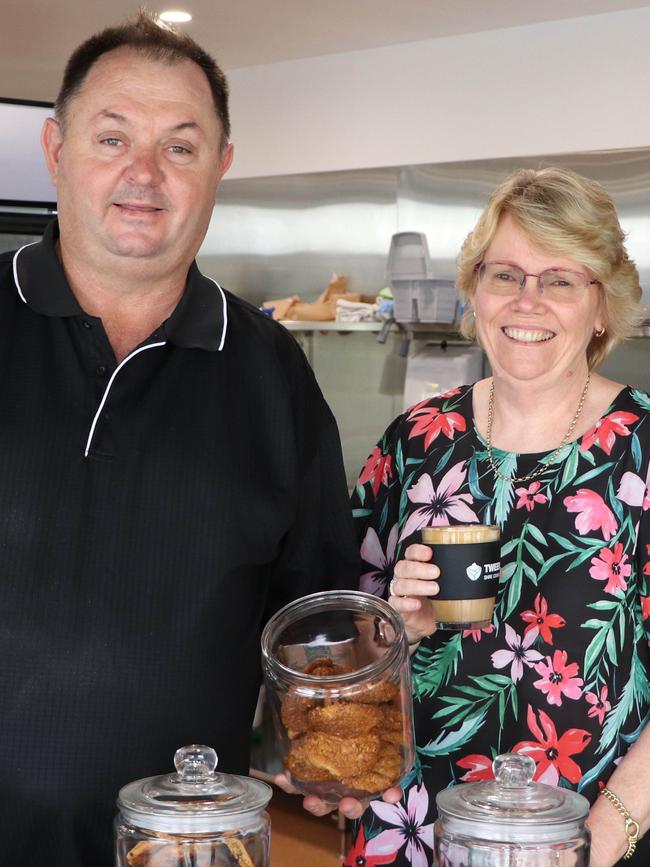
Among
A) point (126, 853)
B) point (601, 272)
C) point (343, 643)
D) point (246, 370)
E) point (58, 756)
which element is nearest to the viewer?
point (126, 853)

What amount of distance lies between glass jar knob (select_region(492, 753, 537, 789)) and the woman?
42 centimetres

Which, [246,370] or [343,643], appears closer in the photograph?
[343,643]

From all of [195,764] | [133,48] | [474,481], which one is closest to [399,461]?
[474,481]

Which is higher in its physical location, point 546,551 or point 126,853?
point 546,551

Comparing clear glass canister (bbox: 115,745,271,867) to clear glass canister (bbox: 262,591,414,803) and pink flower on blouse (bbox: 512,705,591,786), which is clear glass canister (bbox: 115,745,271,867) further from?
pink flower on blouse (bbox: 512,705,591,786)

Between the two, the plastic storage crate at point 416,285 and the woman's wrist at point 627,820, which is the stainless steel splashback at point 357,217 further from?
the woman's wrist at point 627,820

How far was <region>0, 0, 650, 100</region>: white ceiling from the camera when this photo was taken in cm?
432

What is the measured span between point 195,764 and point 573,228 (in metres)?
1.12

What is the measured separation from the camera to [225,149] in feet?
5.85

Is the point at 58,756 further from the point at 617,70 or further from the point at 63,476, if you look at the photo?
the point at 617,70

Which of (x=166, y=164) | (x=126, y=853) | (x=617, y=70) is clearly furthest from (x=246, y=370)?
(x=617, y=70)

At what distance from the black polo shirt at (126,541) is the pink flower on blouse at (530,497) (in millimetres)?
332

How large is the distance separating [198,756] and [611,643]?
797mm

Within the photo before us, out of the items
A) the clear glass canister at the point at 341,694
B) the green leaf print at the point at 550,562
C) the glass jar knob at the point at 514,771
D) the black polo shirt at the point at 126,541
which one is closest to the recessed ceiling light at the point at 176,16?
the black polo shirt at the point at 126,541
